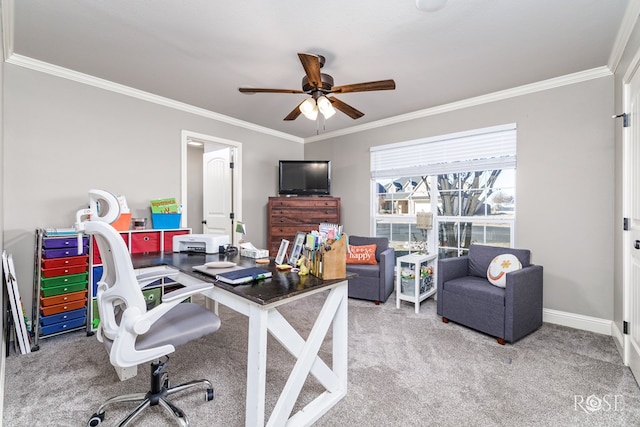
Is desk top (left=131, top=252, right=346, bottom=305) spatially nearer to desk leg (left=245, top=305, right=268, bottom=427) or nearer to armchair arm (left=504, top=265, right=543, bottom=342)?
desk leg (left=245, top=305, right=268, bottom=427)

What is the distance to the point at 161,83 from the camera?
3.08m

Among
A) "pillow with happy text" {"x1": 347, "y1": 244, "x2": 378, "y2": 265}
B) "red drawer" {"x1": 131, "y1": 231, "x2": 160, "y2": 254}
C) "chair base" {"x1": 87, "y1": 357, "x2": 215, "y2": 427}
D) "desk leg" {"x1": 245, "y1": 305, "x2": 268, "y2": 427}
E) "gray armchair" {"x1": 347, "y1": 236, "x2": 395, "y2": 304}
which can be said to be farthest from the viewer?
→ "pillow with happy text" {"x1": 347, "y1": 244, "x2": 378, "y2": 265}

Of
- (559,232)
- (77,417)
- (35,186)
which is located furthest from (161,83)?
(559,232)

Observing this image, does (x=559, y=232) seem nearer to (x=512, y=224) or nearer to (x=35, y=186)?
(x=512, y=224)

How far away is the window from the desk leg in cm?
312

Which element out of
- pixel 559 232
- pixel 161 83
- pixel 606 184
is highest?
pixel 161 83

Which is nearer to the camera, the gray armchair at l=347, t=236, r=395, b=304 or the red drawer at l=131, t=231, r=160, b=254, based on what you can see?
the red drawer at l=131, t=231, r=160, b=254

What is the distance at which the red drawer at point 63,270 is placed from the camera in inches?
94.4

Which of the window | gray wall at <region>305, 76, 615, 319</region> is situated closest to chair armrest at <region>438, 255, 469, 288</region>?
the window

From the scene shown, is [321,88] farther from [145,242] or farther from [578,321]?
[578,321]

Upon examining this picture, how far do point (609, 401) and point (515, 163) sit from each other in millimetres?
2261

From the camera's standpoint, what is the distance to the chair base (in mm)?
1467

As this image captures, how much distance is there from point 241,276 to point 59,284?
78.5 inches

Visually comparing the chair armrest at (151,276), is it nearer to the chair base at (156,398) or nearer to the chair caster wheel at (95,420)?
the chair base at (156,398)
